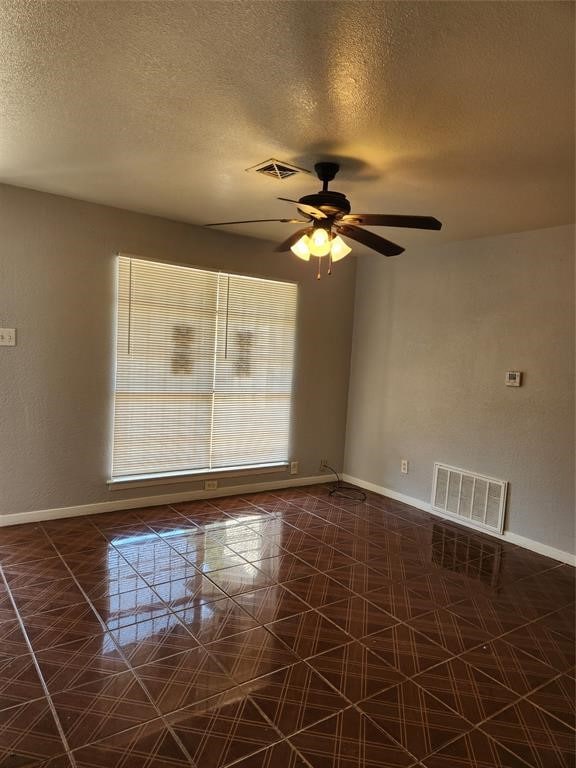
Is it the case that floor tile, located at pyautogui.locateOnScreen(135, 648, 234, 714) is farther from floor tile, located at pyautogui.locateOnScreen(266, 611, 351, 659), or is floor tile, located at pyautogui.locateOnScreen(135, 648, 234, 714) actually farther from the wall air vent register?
the wall air vent register

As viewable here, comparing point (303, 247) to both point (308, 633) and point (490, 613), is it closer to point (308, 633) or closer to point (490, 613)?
point (308, 633)

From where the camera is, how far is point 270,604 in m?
2.74

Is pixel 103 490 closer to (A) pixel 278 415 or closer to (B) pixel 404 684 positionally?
(A) pixel 278 415

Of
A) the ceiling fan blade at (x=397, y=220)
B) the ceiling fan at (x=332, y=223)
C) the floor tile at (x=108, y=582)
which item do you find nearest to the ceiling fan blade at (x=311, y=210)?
the ceiling fan at (x=332, y=223)

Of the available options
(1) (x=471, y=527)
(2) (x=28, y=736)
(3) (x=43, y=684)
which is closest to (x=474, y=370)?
(1) (x=471, y=527)

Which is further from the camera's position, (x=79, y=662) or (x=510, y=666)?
(x=510, y=666)

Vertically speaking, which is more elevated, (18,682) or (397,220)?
(397,220)

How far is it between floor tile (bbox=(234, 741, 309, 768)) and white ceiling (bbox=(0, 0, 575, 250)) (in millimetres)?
2477

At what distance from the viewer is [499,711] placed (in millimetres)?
2010

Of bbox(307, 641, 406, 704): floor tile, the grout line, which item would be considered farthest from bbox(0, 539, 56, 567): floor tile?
bbox(307, 641, 406, 704): floor tile

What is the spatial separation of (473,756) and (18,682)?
179cm

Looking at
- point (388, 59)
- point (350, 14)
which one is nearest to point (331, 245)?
point (388, 59)

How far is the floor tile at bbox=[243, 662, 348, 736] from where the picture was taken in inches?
74.9

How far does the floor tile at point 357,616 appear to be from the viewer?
2.54 m
